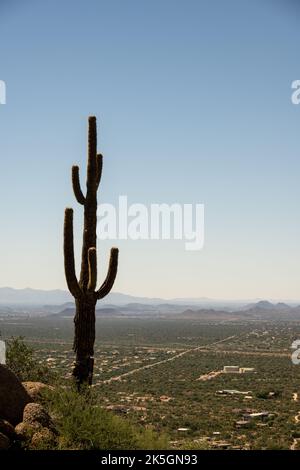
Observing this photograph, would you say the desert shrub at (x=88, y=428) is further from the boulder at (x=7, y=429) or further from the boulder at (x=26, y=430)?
the boulder at (x=7, y=429)

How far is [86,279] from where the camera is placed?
50.4ft

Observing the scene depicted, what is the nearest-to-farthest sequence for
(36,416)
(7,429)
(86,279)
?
1. (7,429)
2. (36,416)
3. (86,279)

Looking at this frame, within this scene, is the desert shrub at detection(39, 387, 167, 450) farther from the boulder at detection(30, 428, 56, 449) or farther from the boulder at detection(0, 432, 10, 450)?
the boulder at detection(0, 432, 10, 450)

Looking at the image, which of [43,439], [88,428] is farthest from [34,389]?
[43,439]

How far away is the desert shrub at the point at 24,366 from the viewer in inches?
648

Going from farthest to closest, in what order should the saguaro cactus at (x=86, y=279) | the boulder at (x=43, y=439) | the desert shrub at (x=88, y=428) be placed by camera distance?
the saguaro cactus at (x=86, y=279)
the desert shrub at (x=88, y=428)
the boulder at (x=43, y=439)

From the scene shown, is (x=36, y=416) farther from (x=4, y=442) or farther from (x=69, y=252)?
(x=69, y=252)

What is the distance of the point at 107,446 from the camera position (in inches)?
477

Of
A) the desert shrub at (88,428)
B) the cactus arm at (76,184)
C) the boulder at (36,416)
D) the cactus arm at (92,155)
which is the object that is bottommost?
the desert shrub at (88,428)

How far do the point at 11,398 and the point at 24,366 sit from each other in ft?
16.5

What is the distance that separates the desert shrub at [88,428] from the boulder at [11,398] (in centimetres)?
96

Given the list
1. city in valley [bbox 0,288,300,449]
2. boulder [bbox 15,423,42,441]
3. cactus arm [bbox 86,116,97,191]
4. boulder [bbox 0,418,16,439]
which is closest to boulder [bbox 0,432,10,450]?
boulder [bbox 0,418,16,439]

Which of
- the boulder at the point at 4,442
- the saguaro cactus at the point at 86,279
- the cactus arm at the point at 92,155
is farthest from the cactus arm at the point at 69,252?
the boulder at the point at 4,442
